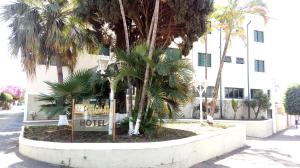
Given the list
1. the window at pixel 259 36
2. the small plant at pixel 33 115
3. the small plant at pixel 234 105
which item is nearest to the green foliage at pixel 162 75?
the small plant at pixel 33 115

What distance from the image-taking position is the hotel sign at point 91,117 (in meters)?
9.44

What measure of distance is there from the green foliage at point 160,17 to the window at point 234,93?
1507cm

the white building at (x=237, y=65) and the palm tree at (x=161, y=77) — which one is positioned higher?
the white building at (x=237, y=65)

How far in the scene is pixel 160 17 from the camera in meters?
12.2

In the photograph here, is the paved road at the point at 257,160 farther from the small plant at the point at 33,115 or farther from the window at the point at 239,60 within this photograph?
the window at the point at 239,60

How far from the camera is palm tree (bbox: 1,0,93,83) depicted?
14492 millimetres

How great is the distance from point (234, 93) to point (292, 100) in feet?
18.3

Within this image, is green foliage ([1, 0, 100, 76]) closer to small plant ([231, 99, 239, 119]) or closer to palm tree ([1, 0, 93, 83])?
palm tree ([1, 0, 93, 83])

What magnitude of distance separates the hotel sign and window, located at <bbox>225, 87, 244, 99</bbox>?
19.6m

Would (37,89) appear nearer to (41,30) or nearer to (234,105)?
(41,30)

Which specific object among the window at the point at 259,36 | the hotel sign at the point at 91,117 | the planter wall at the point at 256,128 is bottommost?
the planter wall at the point at 256,128

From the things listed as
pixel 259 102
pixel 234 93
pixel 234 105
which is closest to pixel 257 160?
pixel 234 105

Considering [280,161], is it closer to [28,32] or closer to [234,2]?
[234,2]

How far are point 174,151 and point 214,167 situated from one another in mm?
2057
